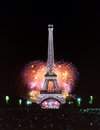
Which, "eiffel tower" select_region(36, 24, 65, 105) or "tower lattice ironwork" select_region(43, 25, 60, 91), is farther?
"tower lattice ironwork" select_region(43, 25, 60, 91)

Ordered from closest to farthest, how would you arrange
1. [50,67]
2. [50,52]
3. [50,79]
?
[50,79]
[50,52]
[50,67]

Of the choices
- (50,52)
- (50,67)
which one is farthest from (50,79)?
(50,52)

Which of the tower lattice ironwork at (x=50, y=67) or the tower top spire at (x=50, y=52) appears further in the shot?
the tower top spire at (x=50, y=52)

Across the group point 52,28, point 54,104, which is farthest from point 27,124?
point 54,104

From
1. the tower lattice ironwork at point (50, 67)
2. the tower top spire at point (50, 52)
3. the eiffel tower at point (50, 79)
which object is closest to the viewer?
the eiffel tower at point (50, 79)

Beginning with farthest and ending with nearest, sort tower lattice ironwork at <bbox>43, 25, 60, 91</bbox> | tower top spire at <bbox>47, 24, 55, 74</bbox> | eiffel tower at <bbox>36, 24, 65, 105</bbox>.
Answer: tower top spire at <bbox>47, 24, 55, 74</bbox> < tower lattice ironwork at <bbox>43, 25, 60, 91</bbox> < eiffel tower at <bbox>36, 24, 65, 105</bbox>

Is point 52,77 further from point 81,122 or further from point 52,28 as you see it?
point 81,122

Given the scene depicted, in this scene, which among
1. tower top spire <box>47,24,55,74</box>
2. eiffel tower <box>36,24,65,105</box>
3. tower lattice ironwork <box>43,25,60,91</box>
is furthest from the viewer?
tower top spire <box>47,24,55,74</box>

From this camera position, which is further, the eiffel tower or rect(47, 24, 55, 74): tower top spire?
rect(47, 24, 55, 74): tower top spire

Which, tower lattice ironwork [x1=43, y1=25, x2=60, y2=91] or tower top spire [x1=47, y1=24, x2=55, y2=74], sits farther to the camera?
tower top spire [x1=47, y1=24, x2=55, y2=74]

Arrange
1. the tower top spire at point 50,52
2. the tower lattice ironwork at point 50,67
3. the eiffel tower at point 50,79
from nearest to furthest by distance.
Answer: the eiffel tower at point 50,79
the tower lattice ironwork at point 50,67
the tower top spire at point 50,52

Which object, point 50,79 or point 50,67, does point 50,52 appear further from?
point 50,79
